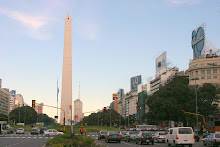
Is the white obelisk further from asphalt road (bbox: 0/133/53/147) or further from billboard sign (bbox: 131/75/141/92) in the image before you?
billboard sign (bbox: 131/75/141/92)

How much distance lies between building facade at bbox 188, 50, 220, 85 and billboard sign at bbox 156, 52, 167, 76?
27.2m

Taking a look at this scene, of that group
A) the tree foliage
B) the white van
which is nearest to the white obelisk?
the tree foliage

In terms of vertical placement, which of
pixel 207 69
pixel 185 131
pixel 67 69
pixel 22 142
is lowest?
pixel 22 142

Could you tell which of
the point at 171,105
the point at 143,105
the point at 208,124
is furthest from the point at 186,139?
the point at 143,105

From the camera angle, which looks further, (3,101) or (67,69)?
(3,101)

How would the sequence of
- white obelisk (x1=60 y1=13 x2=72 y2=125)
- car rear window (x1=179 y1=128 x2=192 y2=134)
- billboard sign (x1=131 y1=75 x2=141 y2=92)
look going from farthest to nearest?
billboard sign (x1=131 y1=75 x2=141 y2=92) < white obelisk (x1=60 y1=13 x2=72 y2=125) < car rear window (x1=179 y1=128 x2=192 y2=134)

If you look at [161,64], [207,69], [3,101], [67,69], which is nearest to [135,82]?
[161,64]

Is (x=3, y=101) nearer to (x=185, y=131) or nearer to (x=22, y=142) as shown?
(x=22, y=142)

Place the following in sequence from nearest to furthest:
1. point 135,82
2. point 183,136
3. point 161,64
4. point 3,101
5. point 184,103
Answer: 1. point 183,136
2. point 184,103
3. point 161,64
4. point 3,101
5. point 135,82

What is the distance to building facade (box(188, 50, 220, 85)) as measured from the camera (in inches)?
3691

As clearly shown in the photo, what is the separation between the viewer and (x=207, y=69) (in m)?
94.9

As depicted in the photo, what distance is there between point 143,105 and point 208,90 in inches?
3785

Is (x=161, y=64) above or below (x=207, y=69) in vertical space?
above

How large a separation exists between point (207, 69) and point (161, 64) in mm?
34898
